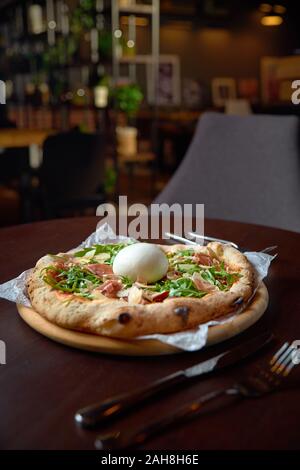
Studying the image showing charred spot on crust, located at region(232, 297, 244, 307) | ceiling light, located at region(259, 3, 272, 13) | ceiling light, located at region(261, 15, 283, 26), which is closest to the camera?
charred spot on crust, located at region(232, 297, 244, 307)

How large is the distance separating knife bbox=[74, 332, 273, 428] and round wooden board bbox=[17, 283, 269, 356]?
3 centimetres

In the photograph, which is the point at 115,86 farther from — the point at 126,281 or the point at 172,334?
the point at 172,334

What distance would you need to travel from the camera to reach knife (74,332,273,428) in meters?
0.59

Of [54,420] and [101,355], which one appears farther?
[101,355]

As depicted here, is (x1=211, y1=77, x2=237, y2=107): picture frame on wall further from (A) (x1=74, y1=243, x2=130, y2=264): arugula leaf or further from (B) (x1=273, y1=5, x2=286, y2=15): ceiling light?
(A) (x1=74, y1=243, x2=130, y2=264): arugula leaf

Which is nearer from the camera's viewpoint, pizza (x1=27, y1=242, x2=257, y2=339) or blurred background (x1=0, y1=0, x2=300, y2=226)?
pizza (x1=27, y1=242, x2=257, y2=339)

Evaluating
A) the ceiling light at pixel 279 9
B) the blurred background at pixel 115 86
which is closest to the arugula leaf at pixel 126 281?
the blurred background at pixel 115 86

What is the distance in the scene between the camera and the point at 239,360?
723 mm

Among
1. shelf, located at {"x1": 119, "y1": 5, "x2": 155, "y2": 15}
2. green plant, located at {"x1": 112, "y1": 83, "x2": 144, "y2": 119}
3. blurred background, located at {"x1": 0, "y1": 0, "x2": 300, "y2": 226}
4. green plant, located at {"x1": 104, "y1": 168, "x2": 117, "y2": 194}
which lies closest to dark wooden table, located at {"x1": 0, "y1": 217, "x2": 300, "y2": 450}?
blurred background, located at {"x1": 0, "y1": 0, "x2": 300, "y2": 226}

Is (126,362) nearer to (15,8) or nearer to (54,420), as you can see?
(54,420)

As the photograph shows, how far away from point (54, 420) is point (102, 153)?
2693 millimetres

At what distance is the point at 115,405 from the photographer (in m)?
0.61
